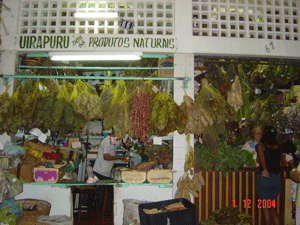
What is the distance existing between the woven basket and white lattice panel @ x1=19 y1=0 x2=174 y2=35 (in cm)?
320

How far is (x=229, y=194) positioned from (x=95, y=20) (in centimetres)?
427

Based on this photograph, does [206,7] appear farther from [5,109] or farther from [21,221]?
[21,221]

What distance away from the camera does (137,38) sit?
472 cm

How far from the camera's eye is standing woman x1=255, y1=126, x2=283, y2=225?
15.2ft

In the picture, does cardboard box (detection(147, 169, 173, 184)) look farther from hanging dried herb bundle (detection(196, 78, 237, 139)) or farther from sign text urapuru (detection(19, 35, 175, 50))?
sign text urapuru (detection(19, 35, 175, 50))

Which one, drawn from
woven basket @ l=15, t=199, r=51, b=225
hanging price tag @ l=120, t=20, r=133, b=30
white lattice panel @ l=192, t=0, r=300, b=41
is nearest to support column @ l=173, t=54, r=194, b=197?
white lattice panel @ l=192, t=0, r=300, b=41

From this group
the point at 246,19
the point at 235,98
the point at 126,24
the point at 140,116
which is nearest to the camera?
the point at 140,116

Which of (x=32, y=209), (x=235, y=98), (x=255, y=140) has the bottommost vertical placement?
(x=32, y=209)

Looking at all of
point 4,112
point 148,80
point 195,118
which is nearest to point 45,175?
point 4,112

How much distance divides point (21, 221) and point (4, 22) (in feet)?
12.2

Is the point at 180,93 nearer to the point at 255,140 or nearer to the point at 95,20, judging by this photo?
the point at 255,140

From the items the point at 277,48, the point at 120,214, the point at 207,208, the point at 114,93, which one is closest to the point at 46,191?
the point at 120,214

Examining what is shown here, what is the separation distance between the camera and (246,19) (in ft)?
16.2
